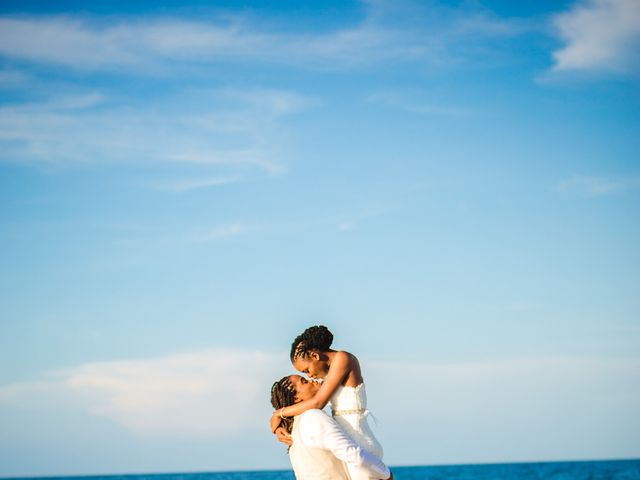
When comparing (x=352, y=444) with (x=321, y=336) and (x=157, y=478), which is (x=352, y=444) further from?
(x=157, y=478)

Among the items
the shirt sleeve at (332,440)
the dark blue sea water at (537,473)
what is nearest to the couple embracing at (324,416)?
the shirt sleeve at (332,440)

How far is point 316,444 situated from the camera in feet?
22.4

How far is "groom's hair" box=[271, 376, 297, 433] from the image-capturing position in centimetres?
711

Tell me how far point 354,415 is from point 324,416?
49 cm

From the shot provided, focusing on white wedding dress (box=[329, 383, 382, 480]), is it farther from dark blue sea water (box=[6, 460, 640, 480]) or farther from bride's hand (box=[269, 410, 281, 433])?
dark blue sea water (box=[6, 460, 640, 480])

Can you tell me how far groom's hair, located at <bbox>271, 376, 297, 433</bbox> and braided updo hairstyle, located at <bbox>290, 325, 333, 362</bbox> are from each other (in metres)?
0.21

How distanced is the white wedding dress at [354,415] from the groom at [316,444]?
7.2 inches

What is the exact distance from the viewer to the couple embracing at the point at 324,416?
22.2 ft

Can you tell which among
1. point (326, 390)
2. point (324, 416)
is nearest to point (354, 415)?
point (326, 390)

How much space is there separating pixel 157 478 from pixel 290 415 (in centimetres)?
7773

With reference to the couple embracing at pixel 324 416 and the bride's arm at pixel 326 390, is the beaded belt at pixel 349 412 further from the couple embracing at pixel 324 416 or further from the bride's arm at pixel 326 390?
the bride's arm at pixel 326 390

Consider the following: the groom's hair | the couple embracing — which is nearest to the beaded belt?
the couple embracing

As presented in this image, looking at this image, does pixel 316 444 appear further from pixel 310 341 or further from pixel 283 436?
pixel 310 341

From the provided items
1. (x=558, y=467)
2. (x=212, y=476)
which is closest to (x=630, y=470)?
(x=558, y=467)
